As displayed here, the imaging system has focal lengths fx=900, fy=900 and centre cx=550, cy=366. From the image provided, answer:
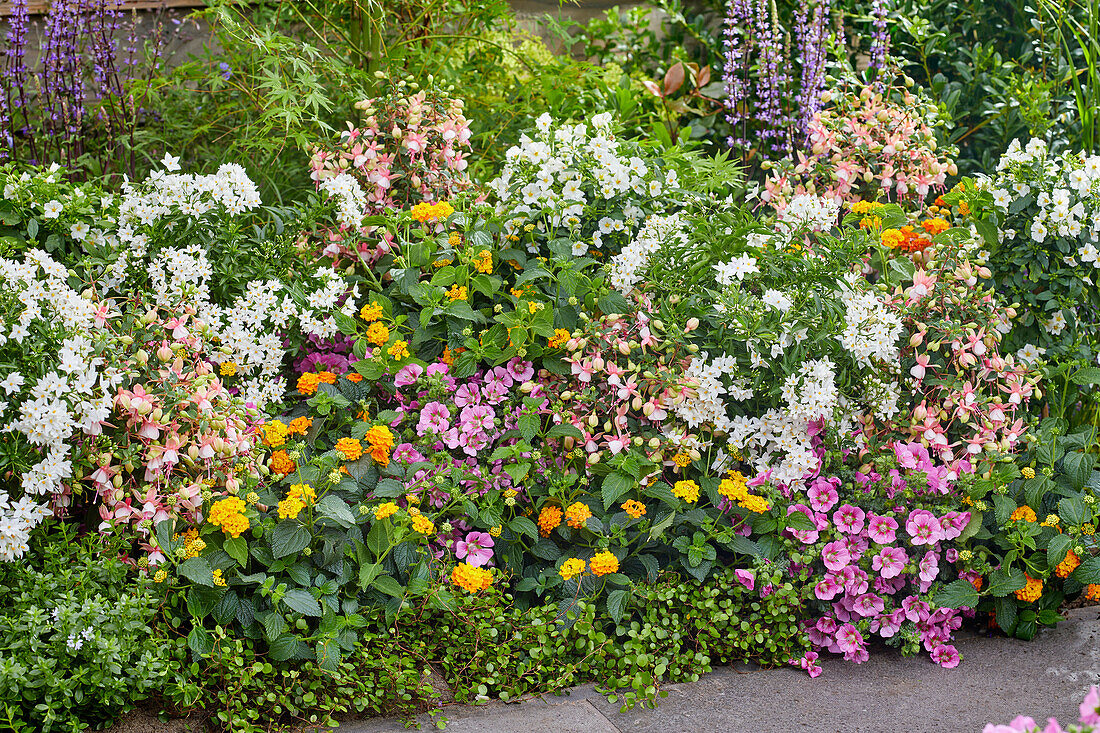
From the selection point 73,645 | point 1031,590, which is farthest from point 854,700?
point 73,645

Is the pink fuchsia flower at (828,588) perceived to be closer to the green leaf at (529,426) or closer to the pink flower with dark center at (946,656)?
the pink flower with dark center at (946,656)

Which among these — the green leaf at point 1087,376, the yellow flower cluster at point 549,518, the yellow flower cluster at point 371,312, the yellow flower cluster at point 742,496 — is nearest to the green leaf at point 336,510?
the yellow flower cluster at point 549,518

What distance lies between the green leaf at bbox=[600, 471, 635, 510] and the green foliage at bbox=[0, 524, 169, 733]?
3.23 ft

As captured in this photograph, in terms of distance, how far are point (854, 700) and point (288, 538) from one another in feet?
4.26

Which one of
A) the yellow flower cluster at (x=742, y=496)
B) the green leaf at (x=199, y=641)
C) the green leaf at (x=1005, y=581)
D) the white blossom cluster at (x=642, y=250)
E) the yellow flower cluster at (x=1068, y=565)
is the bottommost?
the green leaf at (x=199, y=641)

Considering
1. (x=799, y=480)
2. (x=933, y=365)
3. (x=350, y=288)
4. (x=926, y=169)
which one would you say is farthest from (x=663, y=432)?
(x=926, y=169)

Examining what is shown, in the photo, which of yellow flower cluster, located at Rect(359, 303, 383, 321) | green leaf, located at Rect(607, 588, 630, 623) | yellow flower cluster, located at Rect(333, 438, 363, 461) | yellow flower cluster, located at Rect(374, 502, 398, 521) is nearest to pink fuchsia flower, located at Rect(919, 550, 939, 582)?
green leaf, located at Rect(607, 588, 630, 623)

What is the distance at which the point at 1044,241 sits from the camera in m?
2.39

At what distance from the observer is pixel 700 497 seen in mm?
2299

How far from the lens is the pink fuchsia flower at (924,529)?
2.15 meters

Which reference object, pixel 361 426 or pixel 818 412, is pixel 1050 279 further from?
pixel 361 426

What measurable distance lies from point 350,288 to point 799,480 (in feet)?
4.51

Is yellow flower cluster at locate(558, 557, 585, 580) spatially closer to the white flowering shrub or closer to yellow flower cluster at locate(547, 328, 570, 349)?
yellow flower cluster at locate(547, 328, 570, 349)

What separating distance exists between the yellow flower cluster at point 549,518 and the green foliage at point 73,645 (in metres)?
0.87
